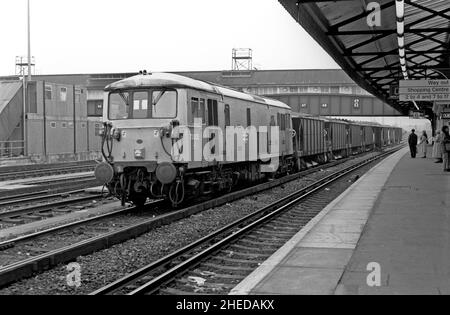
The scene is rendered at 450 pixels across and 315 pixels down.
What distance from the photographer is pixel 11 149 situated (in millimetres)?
35094

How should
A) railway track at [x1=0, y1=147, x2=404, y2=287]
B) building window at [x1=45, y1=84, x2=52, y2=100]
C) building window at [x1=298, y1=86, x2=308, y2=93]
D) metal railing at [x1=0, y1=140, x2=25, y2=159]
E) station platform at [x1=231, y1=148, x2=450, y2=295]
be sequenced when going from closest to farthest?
station platform at [x1=231, y1=148, x2=450, y2=295]
railway track at [x1=0, y1=147, x2=404, y2=287]
metal railing at [x1=0, y1=140, x2=25, y2=159]
building window at [x1=45, y1=84, x2=52, y2=100]
building window at [x1=298, y1=86, x2=308, y2=93]

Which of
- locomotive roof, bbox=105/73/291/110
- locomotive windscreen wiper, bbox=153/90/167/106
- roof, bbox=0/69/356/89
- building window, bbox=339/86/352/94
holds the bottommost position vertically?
locomotive windscreen wiper, bbox=153/90/167/106

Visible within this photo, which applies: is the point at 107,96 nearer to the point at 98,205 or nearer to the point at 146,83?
the point at 146,83

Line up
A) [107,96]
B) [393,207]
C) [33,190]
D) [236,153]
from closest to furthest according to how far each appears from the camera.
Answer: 1. [393,207]
2. [107,96]
3. [236,153]
4. [33,190]

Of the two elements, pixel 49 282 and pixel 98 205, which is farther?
pixel 98 205

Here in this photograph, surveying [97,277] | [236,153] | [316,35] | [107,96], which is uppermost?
[316,35]

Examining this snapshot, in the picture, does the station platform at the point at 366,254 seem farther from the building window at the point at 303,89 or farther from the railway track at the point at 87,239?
the building window at the point at 303,89

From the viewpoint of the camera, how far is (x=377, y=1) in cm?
1304

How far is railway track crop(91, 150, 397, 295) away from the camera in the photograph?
7.08 metres

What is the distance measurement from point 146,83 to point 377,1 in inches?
225

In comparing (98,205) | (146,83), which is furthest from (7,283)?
(98,205)

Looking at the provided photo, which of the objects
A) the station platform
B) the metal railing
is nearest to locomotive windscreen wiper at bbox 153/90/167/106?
the station platform

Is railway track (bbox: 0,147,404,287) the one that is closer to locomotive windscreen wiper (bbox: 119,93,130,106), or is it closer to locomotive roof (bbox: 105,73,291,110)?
locomotive windscreen wiper (bbox: 119,93,130,106)

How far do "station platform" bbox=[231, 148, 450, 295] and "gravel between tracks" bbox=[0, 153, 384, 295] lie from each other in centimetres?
216
